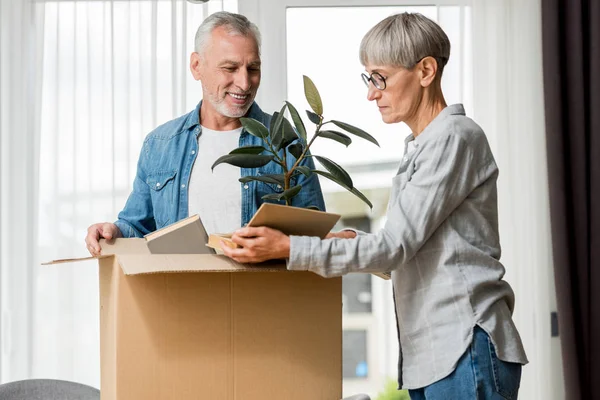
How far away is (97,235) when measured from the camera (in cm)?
157

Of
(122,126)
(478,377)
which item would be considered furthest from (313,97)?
(122,126)

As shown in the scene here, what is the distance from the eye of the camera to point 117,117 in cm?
319

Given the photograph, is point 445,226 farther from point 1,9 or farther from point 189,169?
point 1,9

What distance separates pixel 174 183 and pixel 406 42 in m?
0.76

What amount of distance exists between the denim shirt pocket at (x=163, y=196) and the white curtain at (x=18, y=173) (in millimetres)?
1453

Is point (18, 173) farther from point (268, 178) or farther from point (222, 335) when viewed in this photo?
point (222, 335)

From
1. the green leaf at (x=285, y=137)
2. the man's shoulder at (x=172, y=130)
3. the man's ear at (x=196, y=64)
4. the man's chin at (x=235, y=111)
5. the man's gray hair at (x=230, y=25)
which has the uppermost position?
the man's gray hair at (x=230, y=25)

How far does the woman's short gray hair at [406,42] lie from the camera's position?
1.38m

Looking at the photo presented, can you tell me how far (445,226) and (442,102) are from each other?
0.26m

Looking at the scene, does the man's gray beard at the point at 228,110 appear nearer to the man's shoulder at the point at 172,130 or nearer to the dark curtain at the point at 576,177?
the man's shoulder at the point at 172,130

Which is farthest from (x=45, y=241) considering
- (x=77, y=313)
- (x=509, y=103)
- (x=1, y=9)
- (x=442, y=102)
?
(x=442, y=102)

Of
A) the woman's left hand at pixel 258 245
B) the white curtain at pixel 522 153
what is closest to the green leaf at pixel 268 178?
the woman's left hand at pixel 258 245

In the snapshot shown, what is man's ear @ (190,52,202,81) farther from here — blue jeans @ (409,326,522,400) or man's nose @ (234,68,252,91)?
blue jeans @ (409,326,522,400)

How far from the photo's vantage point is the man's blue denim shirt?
1866 mm
